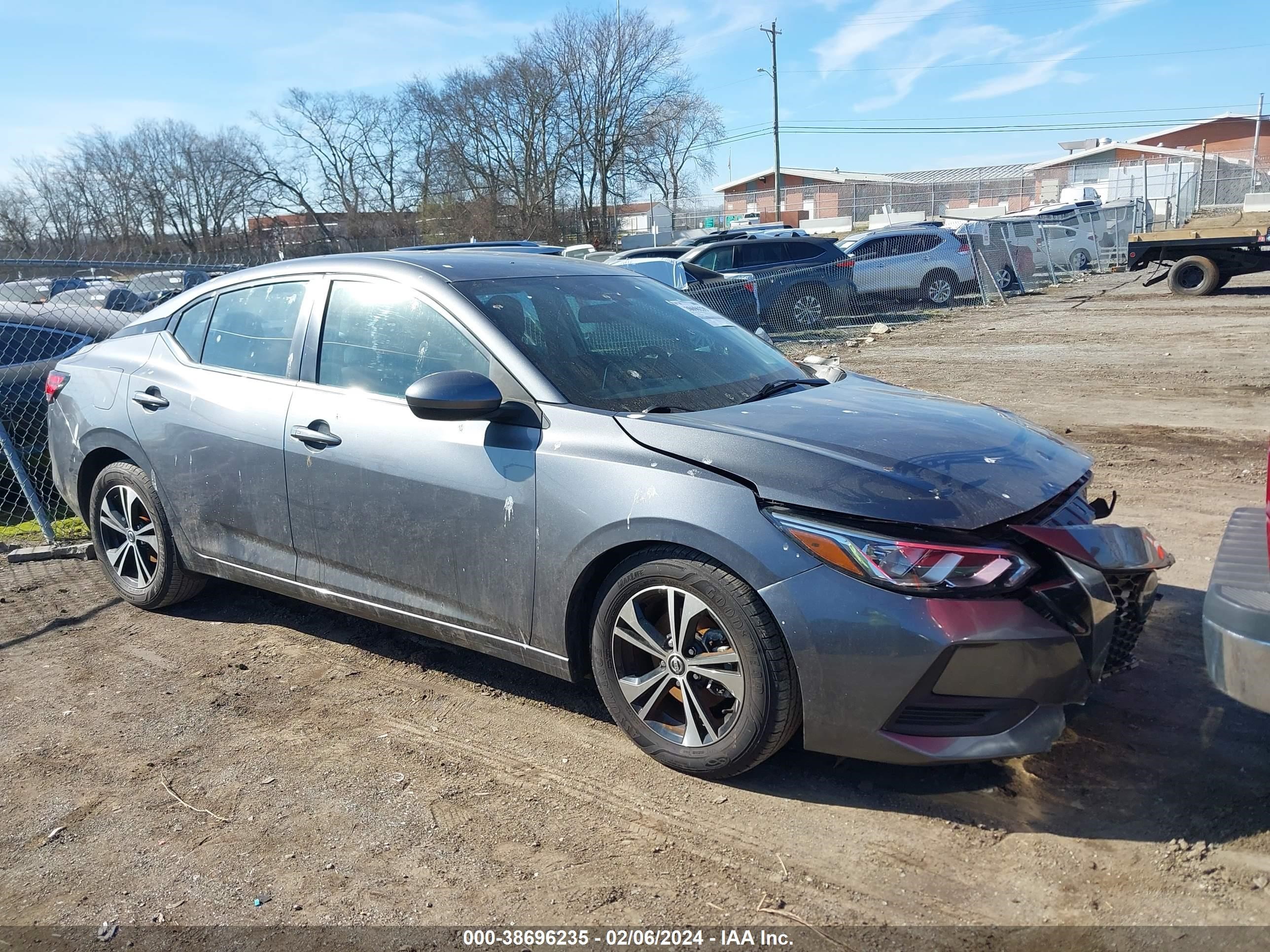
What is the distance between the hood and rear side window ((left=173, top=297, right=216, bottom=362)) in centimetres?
253

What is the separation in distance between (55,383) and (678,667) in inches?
161

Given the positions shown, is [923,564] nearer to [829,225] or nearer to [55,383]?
[55,383]

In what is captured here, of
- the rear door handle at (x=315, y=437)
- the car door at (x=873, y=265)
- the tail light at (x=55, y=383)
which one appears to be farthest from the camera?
the car door at (x=873, y=265)

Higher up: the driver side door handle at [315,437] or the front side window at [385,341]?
the front side window at [385,341]

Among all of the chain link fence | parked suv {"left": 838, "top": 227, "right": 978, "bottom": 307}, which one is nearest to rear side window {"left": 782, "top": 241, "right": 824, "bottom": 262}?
→ parked suv {"left": 838, "top": 227, "right": 978, "bottom": 307}

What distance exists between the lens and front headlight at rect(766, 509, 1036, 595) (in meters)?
2.89

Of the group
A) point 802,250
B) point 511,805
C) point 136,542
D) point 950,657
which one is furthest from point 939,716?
point 802,250

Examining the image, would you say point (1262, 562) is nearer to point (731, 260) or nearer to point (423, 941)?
point (423, 941)

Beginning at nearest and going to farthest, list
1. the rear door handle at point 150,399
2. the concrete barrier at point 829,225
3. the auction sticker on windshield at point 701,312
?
the auction sticker on windshield at point 701,312
the rear door handle at point 150,399
the concrete barrier at point 829,225

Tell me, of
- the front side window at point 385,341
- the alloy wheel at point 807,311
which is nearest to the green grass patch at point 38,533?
the front side window at point 385,341

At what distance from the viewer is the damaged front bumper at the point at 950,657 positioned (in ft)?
9.36

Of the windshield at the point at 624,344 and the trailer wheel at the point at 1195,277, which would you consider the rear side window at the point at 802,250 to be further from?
the windshield at the point at 624,344

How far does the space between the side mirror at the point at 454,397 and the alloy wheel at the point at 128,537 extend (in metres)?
2.21

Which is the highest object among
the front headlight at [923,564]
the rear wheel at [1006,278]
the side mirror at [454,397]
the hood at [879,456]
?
the rear wheel at [1006,278]
